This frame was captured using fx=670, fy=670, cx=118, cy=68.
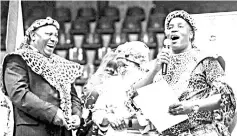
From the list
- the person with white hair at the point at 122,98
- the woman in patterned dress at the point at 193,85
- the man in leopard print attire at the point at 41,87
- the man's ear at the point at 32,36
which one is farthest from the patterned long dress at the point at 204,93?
the man's ear at the point at 32,36

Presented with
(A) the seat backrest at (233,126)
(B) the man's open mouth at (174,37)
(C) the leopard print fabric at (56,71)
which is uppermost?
(B) the man's open mouth at (174,37)

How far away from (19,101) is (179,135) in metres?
0.86

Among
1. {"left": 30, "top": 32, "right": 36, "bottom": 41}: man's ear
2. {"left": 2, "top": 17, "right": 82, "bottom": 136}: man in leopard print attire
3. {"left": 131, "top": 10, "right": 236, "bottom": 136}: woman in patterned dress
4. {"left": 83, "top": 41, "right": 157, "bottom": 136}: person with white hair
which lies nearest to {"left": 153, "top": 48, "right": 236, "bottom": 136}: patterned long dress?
{"left": 131, "top": 10, "right": 236, "bottom": 136}: woman in patterned dress

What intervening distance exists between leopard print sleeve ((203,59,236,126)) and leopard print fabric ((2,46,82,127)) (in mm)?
783

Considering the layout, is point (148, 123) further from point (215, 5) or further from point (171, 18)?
point (215, 5)

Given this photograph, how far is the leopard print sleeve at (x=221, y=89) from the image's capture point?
3.40m

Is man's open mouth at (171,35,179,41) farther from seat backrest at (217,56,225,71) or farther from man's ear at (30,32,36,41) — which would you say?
man's ear at (30,32,36,41)

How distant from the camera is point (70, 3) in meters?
8.20

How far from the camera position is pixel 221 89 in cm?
339

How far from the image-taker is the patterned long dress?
3.42 meters

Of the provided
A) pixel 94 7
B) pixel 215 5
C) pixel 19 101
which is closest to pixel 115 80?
pixel 19 101

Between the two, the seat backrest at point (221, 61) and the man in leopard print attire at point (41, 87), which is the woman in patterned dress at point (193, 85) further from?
the man in leopard print attire at point (41, 87)

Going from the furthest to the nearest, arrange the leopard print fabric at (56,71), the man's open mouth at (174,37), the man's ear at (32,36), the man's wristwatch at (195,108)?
the man's ear at (32,36) → the leopard print fabric at (56,71) → the man's open mouth at (174,37) → the man's wristwatch at (195,108)

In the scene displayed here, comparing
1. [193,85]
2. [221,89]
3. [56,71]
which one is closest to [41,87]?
[56,71]
